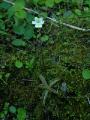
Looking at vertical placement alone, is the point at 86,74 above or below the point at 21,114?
above

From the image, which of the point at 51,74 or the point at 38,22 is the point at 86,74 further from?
the point at 38,22

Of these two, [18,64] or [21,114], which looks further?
[18,64]

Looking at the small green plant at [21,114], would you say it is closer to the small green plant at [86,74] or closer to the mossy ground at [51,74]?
the mossy ground at [51,74]

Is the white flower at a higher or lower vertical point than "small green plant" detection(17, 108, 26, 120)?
higher

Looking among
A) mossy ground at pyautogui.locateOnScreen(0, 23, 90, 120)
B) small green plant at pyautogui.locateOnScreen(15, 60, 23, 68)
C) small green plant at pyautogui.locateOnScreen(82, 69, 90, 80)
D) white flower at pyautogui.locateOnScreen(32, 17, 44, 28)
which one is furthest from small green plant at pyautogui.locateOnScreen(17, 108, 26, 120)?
white flower at pyautogui.locateOnScreen(32, 17, 44, 28)

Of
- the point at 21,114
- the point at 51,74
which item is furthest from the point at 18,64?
the point at 21,114

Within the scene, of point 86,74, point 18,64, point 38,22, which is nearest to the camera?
point 86,74

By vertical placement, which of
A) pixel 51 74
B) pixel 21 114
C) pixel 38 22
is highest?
pixel 38 22

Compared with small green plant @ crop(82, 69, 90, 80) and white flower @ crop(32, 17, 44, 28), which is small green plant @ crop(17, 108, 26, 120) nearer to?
small green plant @ crop(82, 69, 90, 80)

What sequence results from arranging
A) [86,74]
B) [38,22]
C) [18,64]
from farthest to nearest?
[38,22], [18,64], [86,74]

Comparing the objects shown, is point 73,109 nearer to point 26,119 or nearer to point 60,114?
point 60,114

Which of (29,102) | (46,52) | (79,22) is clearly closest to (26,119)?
(29,102)
